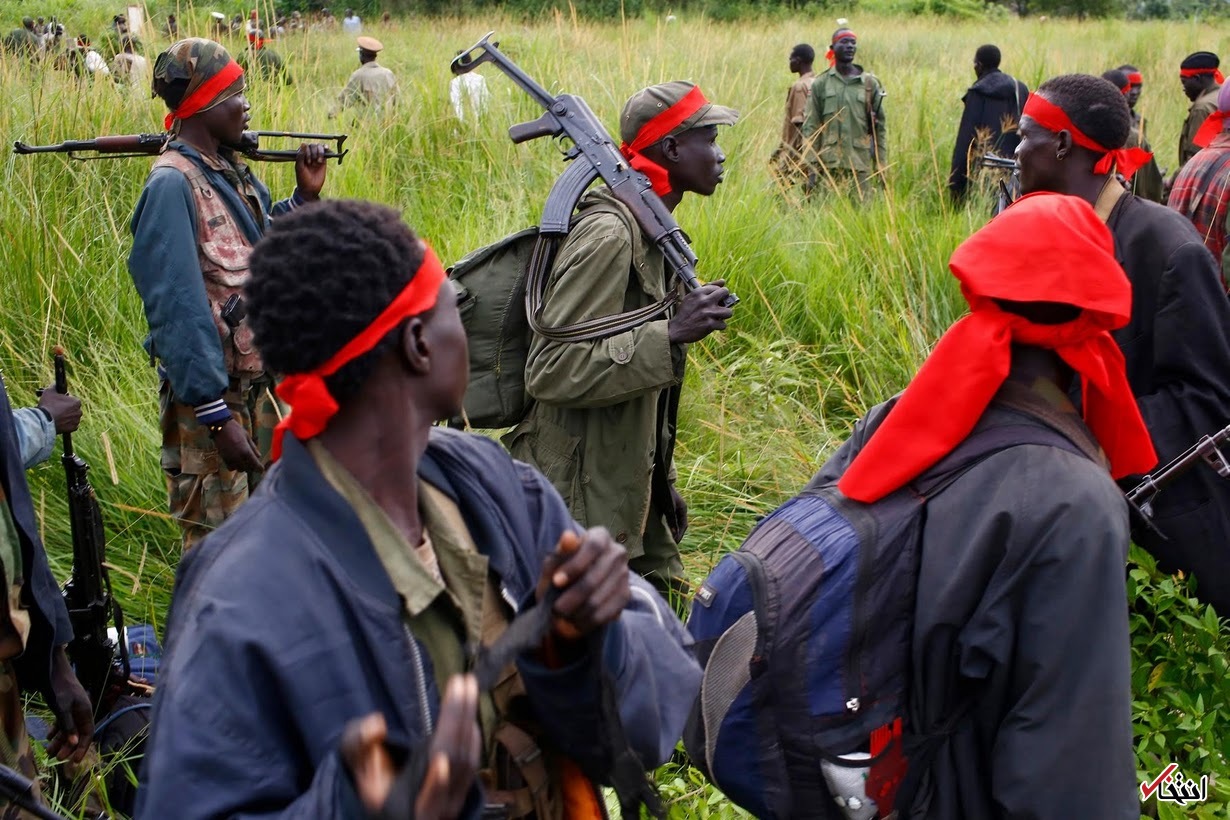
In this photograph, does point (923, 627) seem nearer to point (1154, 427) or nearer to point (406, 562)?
point (406, 562)

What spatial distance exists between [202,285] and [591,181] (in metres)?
1.26

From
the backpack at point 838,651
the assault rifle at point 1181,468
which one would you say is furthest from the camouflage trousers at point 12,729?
the assault rifle at point 1181,468

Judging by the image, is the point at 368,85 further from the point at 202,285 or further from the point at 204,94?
the point at 202,285

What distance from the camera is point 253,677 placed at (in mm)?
1341

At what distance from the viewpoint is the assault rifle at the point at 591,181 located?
3545 millimetres

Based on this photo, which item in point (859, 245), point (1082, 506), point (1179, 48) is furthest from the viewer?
point (1179, 48)

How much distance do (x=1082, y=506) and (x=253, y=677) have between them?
4.23 ft

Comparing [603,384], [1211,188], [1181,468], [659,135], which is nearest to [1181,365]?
[1181,468]

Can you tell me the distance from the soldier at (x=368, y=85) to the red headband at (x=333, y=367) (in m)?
6.86

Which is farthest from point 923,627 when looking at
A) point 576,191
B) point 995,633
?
point 576,191

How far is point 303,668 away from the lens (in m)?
1.36

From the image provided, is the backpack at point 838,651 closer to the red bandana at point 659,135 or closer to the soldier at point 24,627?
the soldier at point 24,627

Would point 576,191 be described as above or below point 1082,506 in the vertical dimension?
above

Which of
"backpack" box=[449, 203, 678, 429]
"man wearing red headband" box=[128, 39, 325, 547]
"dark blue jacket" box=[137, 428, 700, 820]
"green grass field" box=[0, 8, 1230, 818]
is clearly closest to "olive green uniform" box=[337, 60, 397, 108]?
"green grass field" box=[0, 8, 1230, 818]
